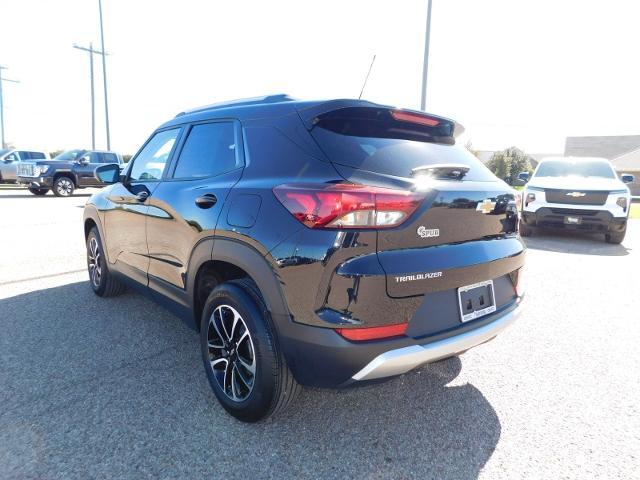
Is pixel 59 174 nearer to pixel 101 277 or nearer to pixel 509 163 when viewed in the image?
pixel 101 277

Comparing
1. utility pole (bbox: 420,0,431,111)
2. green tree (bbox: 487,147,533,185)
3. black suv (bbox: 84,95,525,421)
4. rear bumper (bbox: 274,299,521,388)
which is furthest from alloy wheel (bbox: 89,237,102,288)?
green tree (bbox: 487,147,533,185)

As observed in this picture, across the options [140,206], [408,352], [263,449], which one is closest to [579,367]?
[408,352]

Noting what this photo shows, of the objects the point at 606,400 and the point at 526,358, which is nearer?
the point at 606,400

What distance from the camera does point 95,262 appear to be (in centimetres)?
464

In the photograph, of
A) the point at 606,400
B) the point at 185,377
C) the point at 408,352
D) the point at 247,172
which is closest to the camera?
the point at 408,352

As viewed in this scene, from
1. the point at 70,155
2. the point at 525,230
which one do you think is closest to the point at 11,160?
the point at 70,155

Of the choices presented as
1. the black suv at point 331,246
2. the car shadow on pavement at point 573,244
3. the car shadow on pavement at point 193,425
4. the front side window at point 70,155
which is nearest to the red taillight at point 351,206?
→ the black suv at point 331,246

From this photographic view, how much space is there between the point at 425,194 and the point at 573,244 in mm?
7701

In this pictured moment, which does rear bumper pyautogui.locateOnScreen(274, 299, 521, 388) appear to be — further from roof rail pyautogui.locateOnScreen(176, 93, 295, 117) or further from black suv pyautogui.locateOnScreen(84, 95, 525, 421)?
roof rail pyautogui.locateOnScreen(176, 93, 295, 117)

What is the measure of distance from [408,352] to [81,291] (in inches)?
165

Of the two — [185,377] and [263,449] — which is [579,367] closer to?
[263,449]

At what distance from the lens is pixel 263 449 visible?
2.17m

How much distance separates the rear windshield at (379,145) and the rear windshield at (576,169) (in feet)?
25.4

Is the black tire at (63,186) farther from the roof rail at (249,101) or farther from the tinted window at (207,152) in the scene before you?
the tinted window at (207,152)
